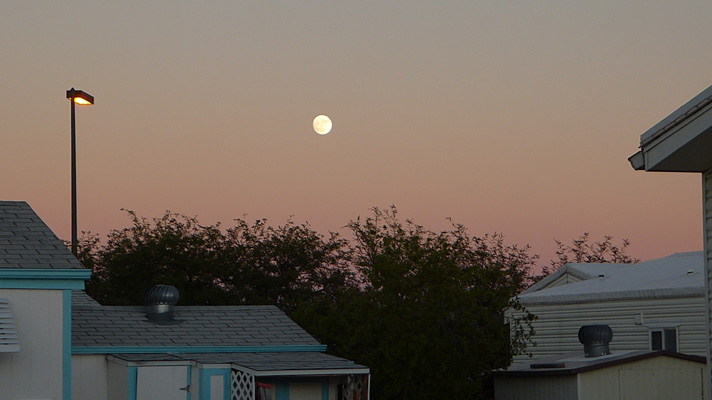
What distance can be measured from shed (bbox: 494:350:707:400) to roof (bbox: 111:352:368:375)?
5.40 m

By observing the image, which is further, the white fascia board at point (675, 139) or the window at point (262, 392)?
the window at point (262, 392)

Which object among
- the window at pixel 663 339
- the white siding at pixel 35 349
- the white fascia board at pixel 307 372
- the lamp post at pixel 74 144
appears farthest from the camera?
the window at pixel 663 339

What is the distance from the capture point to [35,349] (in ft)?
59.9

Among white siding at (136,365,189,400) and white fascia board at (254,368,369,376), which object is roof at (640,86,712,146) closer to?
white fascia board at (254,368,369,376)

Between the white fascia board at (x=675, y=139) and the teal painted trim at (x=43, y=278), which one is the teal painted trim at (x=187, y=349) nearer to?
the teal painted trim at (x=43, y=278)

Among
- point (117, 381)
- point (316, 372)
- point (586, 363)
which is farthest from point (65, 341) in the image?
point (586, 363)

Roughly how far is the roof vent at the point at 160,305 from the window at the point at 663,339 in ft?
45.8

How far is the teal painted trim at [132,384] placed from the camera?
19.9 m

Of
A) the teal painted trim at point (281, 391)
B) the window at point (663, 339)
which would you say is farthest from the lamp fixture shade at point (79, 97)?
the window at point (663, 339)

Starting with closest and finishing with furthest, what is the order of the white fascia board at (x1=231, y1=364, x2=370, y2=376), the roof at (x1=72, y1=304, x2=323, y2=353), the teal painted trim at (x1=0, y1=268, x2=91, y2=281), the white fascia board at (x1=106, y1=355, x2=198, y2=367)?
the teal painted trim at (x1=0, y1=268, x2=91, y2=281) → the white fascia board at (x1=231, y1=364, x2=370, y2=376) → the white fascia board at (x1=106, y1=355, x2=198, y2=367) → the roof at (x1=72, y1=304, x2=323, y2=353)

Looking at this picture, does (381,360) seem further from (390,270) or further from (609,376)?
(609,376)

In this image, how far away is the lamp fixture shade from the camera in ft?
91.8

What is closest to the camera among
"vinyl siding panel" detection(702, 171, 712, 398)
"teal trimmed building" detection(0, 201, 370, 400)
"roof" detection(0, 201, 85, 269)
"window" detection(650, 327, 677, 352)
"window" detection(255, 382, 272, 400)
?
"vinyl siding panel" detection(702, 171, 712, 398)

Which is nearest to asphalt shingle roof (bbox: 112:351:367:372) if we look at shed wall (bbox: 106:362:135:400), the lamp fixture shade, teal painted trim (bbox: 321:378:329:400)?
shed wall (bbox: 106:362:135:400)
